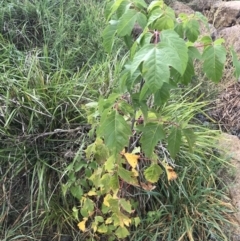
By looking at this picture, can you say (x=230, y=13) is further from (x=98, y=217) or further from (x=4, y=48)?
(x=98, y=217)

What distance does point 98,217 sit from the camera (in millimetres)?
2232

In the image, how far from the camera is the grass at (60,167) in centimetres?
244

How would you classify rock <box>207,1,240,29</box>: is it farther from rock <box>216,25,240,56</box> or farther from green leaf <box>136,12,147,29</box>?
green leaf <box>136,12,147,29</box>

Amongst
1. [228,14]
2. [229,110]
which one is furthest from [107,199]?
[228,14]

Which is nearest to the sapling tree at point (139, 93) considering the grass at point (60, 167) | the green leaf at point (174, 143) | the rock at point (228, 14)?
the green leaf at point (174, 143)

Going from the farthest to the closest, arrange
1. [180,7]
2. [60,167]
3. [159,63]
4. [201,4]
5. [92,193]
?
[201,4] → [180,7] → [60,167] → [92,193] → [159,63]

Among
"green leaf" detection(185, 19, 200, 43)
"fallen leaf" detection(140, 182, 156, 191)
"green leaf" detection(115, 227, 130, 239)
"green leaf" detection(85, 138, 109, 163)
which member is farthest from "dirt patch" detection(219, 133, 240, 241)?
"green leaf" detection(185, 19, 200, 43)

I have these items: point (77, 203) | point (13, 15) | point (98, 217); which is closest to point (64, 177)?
point (77, 203)

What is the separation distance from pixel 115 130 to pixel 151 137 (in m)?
0.18

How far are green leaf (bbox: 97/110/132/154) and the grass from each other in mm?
698

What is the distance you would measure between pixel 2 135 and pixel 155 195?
0.96 meters

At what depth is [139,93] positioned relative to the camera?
175 centimetres

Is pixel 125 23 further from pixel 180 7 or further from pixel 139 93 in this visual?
pixel 180 7

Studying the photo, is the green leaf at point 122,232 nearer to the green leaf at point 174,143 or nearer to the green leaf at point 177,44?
the green leaf at point 174,143
